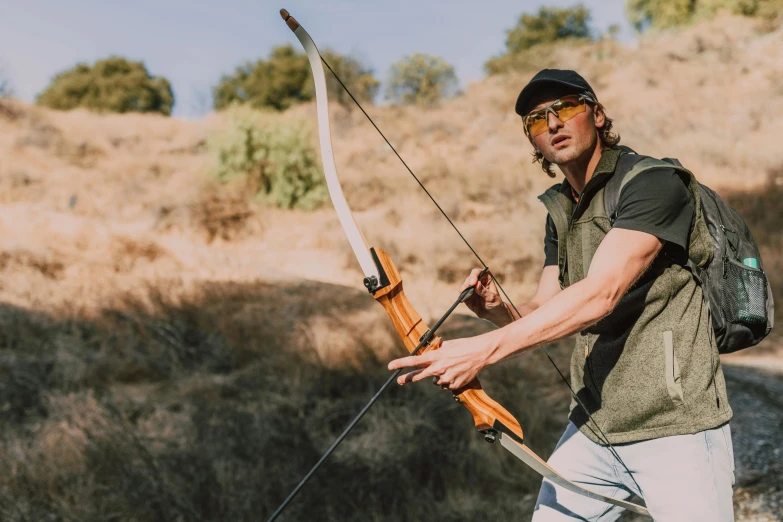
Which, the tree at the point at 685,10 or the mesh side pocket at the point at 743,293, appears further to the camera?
the tree at the point at 685,10

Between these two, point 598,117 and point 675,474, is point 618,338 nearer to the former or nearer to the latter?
point 675,474

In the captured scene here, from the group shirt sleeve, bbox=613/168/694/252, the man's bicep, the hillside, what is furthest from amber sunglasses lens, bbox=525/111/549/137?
the hillside

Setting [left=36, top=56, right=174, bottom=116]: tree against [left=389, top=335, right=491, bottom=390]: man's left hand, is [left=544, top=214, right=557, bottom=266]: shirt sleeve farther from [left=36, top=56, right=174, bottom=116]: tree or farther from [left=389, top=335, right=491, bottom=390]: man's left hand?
[left=36, top=56, right=174, bottom=116]: tree

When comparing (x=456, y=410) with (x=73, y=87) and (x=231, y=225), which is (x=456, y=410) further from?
(x=73, y=87)

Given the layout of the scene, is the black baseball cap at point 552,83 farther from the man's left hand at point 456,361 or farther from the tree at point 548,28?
the tree at point 548,28

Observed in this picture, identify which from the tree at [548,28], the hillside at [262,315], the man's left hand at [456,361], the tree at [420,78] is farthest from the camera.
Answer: the tree at [548,28]

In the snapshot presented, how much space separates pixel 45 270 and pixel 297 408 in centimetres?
466

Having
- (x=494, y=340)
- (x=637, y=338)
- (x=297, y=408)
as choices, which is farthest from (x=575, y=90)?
(x=297, y=408)

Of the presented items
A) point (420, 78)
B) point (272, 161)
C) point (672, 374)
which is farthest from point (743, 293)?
point (420, 78)

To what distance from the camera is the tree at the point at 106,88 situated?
32250 mm

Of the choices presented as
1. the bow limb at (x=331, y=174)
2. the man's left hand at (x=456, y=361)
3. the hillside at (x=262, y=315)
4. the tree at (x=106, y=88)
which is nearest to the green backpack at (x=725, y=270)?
the man's left hand at (x=456, y=361)

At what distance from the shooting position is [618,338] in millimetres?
1765

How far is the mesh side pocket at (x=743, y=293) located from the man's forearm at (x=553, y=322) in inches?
18.9

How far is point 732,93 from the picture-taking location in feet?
52.7
